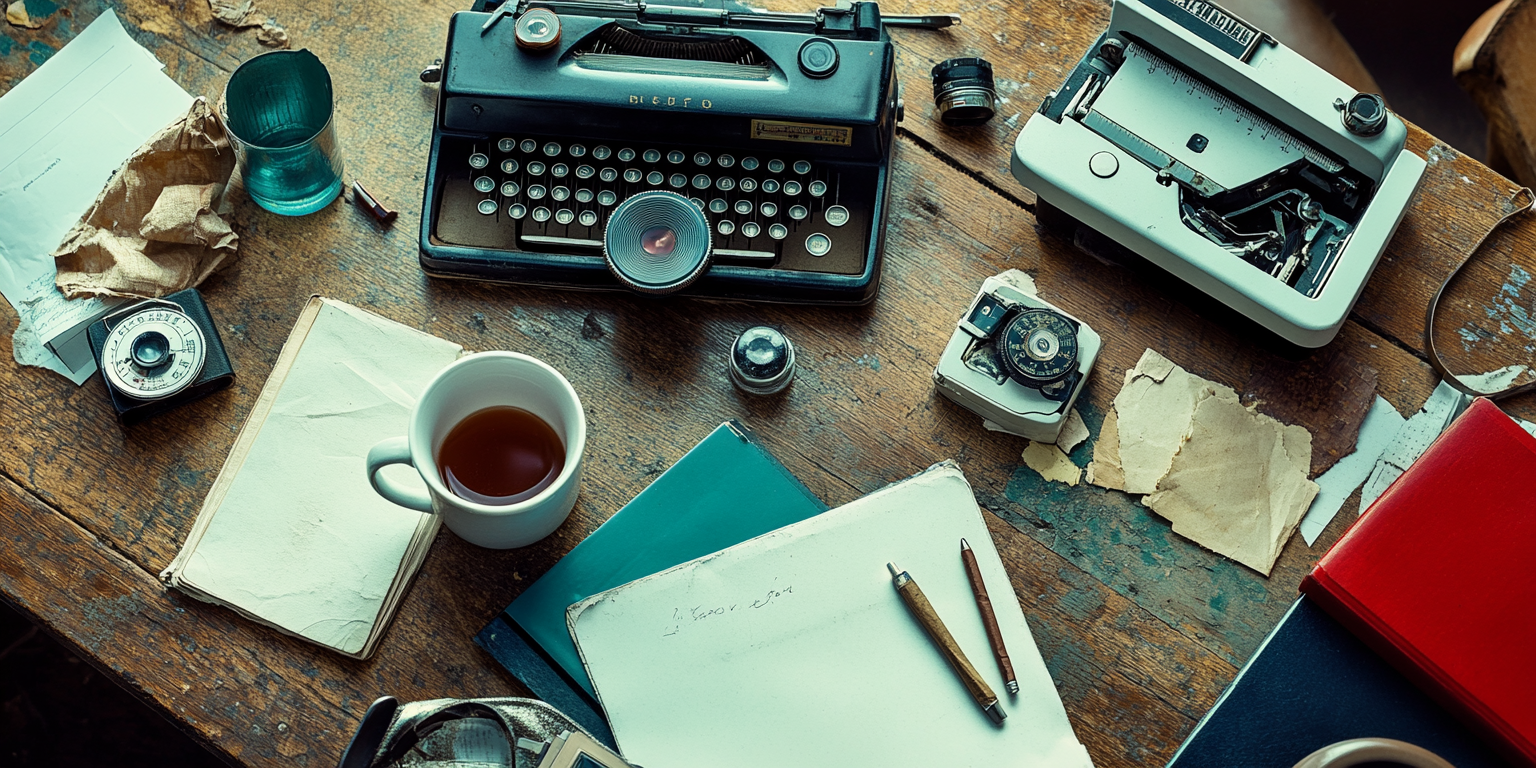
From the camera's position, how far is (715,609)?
1066 mm

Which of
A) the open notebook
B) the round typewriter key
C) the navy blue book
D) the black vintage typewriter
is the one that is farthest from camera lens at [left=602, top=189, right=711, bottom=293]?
the navy blue book

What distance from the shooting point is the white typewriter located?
3.64 ft

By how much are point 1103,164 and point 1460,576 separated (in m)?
0.53

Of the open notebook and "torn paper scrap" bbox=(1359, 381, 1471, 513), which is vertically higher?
"torn paper scrap" bbox=(1359, 381, 1471, 513)

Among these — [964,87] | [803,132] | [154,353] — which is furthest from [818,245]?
[154,353]

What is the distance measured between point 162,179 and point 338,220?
0.19 meters

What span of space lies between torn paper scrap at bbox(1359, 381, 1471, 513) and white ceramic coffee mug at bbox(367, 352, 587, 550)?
32.9 inches

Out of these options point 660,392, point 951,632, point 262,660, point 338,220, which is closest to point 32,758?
point 262,660

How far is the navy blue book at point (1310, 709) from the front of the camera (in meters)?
1.00

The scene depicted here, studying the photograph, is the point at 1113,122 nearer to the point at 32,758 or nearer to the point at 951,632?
the point at 951,632

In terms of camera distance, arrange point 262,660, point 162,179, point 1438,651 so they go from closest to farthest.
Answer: point 1438,651 < point 262,660 < point 162,179

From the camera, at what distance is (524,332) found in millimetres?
1195

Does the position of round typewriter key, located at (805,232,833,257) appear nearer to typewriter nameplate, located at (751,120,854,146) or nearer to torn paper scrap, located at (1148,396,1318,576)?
typewriter nameplate, located at (751,120,854,146)

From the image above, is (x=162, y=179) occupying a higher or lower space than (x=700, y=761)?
higher
